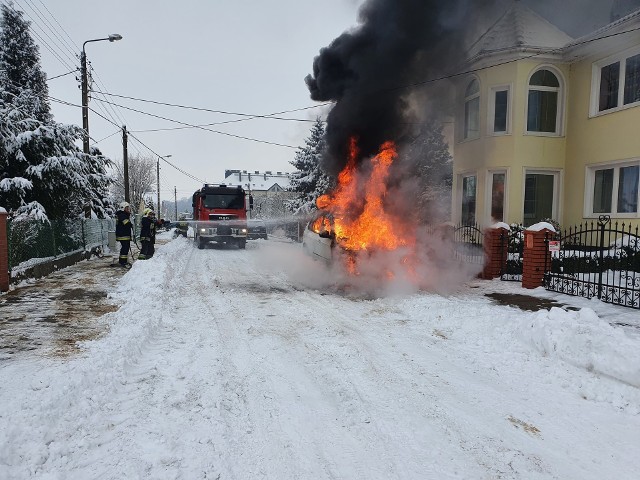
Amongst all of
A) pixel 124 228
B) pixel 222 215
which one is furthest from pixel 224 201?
pixel 124 228

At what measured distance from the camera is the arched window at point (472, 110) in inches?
537

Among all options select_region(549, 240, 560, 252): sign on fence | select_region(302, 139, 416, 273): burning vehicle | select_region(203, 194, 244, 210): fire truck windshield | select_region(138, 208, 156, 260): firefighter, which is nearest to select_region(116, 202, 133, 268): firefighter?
select_region(138, 208, 156, 260): firefighter

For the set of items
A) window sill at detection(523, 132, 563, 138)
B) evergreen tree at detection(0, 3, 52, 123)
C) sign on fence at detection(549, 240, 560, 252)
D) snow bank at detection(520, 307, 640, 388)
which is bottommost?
snow bank at detection(520, 307, 640, 388)

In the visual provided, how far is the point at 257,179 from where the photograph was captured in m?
97.0

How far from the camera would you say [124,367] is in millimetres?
4324

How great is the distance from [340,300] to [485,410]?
4.39 metres

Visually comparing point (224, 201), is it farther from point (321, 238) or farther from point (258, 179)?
point (258, 179)

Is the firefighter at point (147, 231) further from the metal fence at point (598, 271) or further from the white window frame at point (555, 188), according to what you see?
the white window frame at point (555, 188)

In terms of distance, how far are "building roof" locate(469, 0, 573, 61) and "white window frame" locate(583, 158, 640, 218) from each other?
12.5 feet

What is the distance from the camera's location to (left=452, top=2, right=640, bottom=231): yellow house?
11.3 metres

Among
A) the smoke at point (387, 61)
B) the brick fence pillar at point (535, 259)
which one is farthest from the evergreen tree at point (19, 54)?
the brick fence pillar at point (535, 259)

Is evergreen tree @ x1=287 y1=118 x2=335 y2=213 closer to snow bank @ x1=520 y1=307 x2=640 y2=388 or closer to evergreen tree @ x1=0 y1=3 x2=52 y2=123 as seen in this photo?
evergreen tree @ x1=0 y1=3 x2=52 y2=123

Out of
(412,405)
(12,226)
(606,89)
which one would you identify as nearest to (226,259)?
(12,226)

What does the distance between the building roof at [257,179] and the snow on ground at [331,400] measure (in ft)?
283
